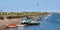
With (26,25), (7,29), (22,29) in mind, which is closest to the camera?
(7,29)

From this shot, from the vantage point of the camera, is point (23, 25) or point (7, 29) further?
point (23, 25)

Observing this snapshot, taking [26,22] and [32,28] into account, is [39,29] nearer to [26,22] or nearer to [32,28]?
[32,28]

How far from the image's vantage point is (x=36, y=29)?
3078 inches

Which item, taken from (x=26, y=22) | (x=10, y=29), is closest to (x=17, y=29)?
(x=10, y=29)

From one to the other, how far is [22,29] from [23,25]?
Result: 8669mm

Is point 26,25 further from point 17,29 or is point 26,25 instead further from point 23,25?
point 17,29

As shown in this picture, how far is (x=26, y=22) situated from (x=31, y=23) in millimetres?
1892

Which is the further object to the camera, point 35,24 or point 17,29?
point 35,24

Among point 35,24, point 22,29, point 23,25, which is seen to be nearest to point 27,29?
point 22,29

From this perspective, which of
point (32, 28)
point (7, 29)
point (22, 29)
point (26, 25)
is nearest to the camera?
point (7, 29)

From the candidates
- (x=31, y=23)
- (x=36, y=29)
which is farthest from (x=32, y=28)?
(x=31, y=23)

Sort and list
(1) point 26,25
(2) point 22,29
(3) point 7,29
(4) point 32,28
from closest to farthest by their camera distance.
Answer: (3) point 7,29 < (2) point 22,29 < (4) point 32,28 < (1) point 26,25

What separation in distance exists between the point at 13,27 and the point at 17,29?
3464 millimetres

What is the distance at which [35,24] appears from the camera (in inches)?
3492
